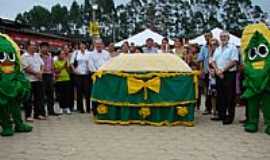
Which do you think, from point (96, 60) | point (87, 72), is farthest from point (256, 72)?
point (87, 72)

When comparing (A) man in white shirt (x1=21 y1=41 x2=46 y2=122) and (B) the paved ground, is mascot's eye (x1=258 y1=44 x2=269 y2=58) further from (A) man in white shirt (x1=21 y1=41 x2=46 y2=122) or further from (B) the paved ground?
(A) man in white shirt (x1=21 y1=41 x2=46 y2=122)

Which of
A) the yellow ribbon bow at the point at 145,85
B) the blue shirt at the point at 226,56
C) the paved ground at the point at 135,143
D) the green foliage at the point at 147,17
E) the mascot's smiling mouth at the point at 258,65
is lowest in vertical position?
the paved ground at the point at 135,143

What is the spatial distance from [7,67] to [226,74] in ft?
13.4

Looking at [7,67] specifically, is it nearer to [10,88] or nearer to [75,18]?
[10,88]

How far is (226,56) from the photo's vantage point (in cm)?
1041

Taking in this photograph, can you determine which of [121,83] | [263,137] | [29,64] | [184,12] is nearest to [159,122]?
[121,83]

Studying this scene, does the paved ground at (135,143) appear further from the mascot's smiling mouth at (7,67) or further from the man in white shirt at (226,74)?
the mascot's smiling mouth at (7,67)

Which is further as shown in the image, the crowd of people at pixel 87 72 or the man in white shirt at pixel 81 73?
the man in white shirt at pixel 81 73

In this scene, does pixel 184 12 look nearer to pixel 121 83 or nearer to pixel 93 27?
pixel 93 27

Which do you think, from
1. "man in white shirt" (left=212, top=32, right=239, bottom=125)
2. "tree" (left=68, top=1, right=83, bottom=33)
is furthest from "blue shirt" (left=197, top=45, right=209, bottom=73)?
"tree" (left=68, top=1, right=83, bottom=33)

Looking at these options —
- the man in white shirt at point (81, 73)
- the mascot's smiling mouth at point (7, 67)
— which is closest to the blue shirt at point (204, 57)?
the man in white shirt at point (81, 73)

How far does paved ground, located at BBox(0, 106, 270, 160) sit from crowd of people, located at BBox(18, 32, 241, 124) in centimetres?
77

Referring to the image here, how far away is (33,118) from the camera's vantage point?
11.6m

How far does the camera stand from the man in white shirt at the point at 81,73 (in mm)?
12625
